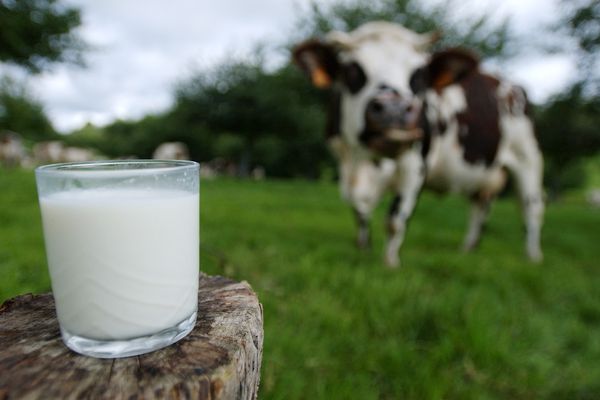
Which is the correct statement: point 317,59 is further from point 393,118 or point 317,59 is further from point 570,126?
point 570,126

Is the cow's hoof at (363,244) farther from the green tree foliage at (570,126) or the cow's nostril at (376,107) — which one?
the green tree foliage at (570,126)

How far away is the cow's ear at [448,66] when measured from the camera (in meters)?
2.75

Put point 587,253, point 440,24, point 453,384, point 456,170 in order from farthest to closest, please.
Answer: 1. point 440,24
2. point 587,253
3. point 456,170
4. point 453,384

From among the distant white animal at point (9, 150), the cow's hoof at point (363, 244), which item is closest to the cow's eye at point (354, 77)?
the cow's hoof at point (363, 244)

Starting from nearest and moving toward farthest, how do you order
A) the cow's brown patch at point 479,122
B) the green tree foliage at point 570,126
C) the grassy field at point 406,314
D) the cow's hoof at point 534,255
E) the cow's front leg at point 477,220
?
the grassy field at point 406,314 → the cow's brown patch at point 479,122 → the cow's hoof at point 534,255 → the cow's front leg at point 477,220 → the green tree foliage at point 570,126

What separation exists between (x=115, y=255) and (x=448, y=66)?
2.82 meters

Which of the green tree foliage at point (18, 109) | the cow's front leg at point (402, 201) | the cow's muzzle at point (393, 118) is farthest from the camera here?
the green tree foliage at point (18, 109)

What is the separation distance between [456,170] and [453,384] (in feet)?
7.42

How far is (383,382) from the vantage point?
5.26 feet

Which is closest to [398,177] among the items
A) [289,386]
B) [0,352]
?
[289,386]

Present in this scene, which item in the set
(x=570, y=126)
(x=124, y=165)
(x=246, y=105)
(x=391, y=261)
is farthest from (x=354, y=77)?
(x=246, y=105)

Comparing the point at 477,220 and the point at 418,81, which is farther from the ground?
the point at 418,81

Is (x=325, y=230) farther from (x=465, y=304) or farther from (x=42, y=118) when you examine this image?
(x=42, y=118)

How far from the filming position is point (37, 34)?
469 cm
